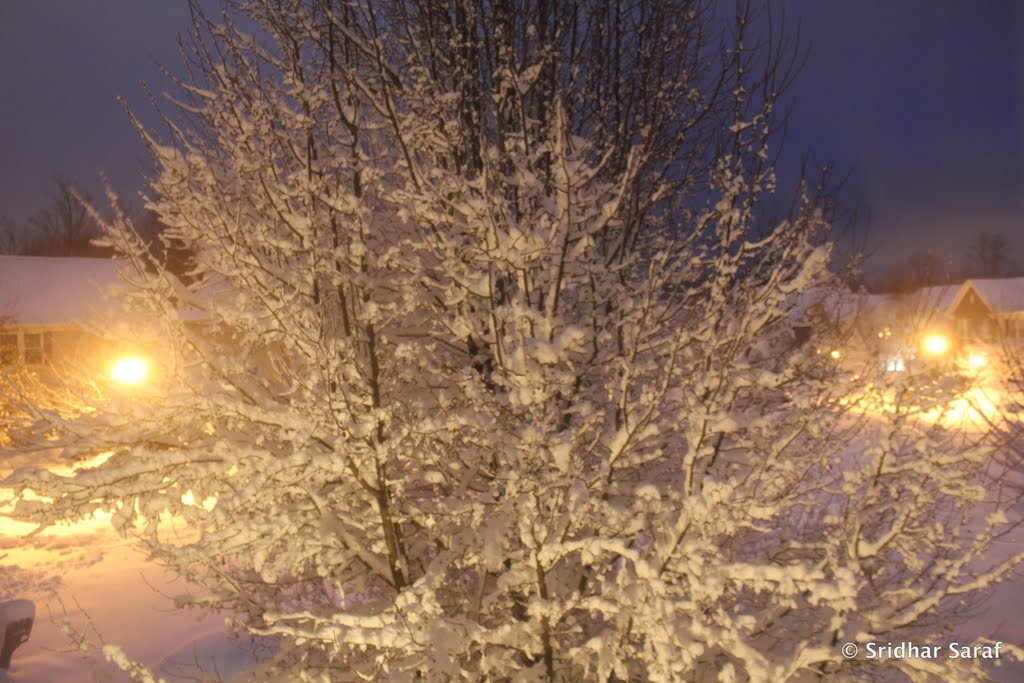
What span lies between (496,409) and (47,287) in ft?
81.0

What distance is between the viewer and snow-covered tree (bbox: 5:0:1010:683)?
2854mm

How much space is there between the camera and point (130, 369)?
12.2 feet

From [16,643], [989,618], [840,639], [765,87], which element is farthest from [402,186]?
[989,618]

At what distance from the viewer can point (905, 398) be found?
3.22 m

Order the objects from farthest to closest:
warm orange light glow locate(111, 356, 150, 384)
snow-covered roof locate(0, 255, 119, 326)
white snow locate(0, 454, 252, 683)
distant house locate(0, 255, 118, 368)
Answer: snow-covered roof locate(0, 255, 119, 326) → distant house locate(0, 255, 118, 368) → white snow locate(0, 454, 252, 683) → warm orange light glow locate(111, 356, 150, 384)

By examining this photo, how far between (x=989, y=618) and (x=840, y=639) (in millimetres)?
7302

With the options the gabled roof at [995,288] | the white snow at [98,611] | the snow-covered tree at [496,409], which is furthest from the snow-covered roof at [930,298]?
the gabled roof at [995,288]

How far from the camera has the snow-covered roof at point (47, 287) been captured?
1998cm

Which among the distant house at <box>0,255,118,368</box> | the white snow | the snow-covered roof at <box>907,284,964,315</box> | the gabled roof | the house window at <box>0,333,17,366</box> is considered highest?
the gabled roof

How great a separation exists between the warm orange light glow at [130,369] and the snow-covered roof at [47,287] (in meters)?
18.0

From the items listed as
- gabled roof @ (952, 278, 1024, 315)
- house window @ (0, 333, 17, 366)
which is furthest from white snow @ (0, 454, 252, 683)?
gabled roof @ (952, 278, 1024, 315)

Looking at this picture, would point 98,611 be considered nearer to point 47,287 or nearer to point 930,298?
point 930,298

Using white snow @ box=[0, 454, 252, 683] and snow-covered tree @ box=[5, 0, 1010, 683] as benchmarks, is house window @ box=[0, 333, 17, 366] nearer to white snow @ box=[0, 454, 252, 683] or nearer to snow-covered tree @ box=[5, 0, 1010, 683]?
white snow @ box=[0, 454, 252, 683]

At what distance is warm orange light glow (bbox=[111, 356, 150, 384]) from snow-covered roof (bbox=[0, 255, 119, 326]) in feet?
59.1
